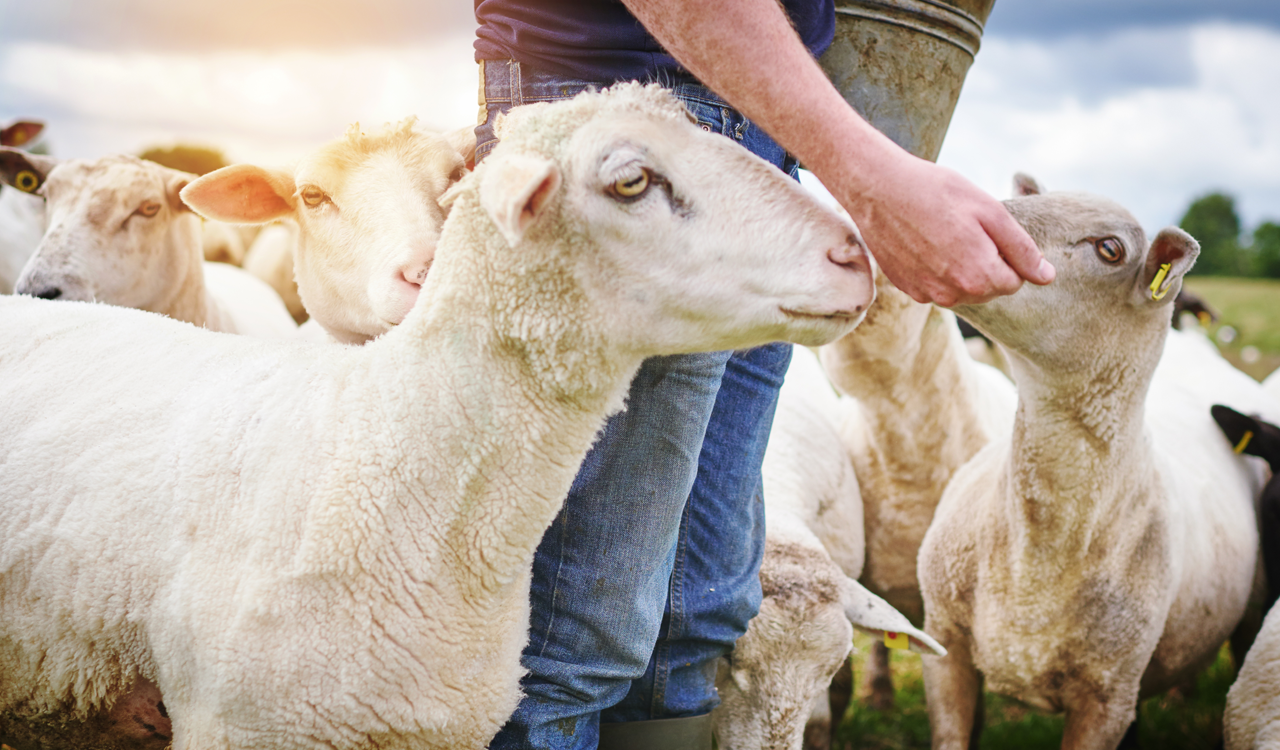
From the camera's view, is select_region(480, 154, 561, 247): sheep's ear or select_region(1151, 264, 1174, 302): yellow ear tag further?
select_region(1151, 264, 1174, 302): yellow ear tag

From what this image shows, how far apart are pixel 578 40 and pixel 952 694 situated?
2.50m

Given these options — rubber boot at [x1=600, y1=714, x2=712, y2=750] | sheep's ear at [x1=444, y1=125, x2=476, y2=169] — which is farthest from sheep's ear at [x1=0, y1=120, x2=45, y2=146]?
rubber boot at [x1=600, y1=714, x2=712, y2=750]

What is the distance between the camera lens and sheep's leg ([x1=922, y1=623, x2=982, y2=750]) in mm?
3217

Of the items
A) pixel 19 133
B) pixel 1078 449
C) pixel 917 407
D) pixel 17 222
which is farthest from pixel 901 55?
pixel 17 222

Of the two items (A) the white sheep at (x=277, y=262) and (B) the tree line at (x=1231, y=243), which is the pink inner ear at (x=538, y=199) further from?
(B) the tree line at (x=1231, y=243)

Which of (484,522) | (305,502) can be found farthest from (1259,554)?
(305,502)

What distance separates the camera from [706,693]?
2412 mm

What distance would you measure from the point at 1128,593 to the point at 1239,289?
113 ft

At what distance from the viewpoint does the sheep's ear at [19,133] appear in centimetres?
521

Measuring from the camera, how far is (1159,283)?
8.47 feet

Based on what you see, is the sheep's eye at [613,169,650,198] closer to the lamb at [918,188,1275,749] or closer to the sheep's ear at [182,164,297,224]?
the lamb at [918,188,1275,749]

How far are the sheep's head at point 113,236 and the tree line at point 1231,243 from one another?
5762 cm

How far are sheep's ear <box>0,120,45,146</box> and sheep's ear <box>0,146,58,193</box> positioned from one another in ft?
4.97

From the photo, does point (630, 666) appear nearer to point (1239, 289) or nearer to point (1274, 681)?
point (1274, 681)
